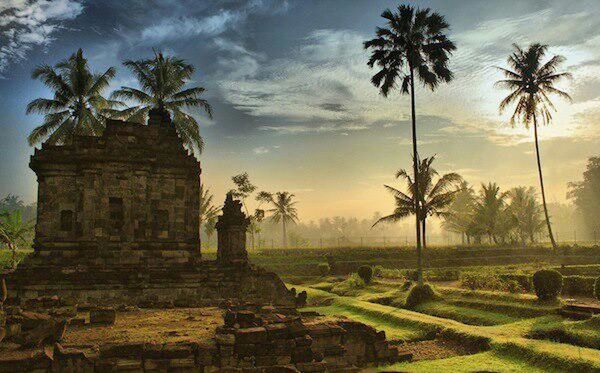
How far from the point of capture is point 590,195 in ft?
283

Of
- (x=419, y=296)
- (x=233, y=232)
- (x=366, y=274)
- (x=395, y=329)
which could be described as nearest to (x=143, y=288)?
(x=233, y=232)

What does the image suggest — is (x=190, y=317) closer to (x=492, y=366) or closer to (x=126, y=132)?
(x=492, y=366)

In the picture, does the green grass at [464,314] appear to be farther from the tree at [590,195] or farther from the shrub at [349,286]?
the tree at [590,195]

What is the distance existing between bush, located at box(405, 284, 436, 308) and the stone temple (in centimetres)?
553

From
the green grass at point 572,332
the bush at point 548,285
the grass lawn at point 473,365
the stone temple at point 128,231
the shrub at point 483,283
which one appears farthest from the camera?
Answer: the shrub at point 483,283

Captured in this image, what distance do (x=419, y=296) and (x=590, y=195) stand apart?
85748mm

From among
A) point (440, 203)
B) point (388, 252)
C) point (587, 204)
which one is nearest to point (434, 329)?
point (440, 203)

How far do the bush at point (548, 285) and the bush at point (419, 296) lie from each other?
4.80 m

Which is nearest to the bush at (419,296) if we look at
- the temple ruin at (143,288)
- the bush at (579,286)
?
the temple ruin at (143,288)

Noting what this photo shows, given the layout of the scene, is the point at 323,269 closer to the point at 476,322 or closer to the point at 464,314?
the point at 464,314

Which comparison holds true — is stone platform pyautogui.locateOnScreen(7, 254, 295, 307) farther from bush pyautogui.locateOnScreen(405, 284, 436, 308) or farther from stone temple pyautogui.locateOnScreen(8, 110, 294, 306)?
bush pyautogui.locateOnScreen(405, 284, 436, 308)

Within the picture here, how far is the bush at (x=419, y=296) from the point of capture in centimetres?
1955

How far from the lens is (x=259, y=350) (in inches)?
314

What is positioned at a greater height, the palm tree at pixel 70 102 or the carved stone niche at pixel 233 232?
the palm tree at pixel 70 102
